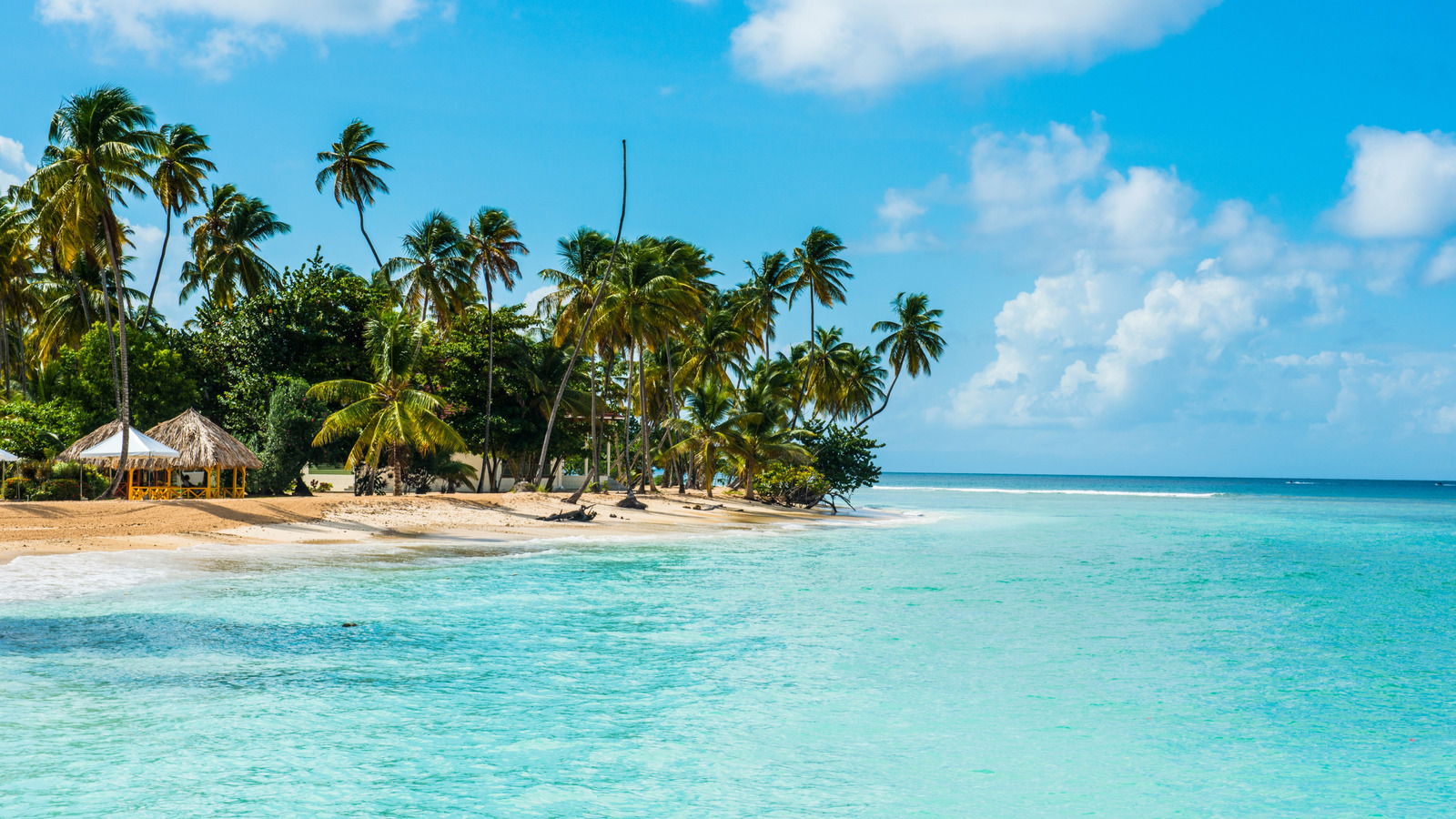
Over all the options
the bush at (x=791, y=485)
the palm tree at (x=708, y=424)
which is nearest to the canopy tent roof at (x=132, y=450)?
the palm tree at (x=708, y=424)

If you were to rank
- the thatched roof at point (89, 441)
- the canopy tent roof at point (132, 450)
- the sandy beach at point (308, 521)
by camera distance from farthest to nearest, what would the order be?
the thatched roof at point (89, 441), the canopy tent roof at point (132, 450), the sandy beach at point (308, 521)

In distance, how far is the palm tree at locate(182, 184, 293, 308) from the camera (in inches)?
1451

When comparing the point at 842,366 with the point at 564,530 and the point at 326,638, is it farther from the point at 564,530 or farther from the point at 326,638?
the point at 326,638

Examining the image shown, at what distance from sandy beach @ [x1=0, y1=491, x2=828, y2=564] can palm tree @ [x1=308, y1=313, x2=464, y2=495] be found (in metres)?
1.67

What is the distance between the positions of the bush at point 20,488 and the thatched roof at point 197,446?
3204 millimetres

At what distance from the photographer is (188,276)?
4100 cm

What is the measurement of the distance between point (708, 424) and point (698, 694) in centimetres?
2805

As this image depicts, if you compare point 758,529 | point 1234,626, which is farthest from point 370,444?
point 1234,626

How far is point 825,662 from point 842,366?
1565 inches

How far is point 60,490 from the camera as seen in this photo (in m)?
25.8

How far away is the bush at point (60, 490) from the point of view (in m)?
25.5

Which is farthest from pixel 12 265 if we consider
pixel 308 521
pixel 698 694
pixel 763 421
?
pixel 698 694

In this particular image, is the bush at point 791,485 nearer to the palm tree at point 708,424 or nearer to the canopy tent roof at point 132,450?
the palm tree at point 708,424

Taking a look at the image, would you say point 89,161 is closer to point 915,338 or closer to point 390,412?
point 390,412
